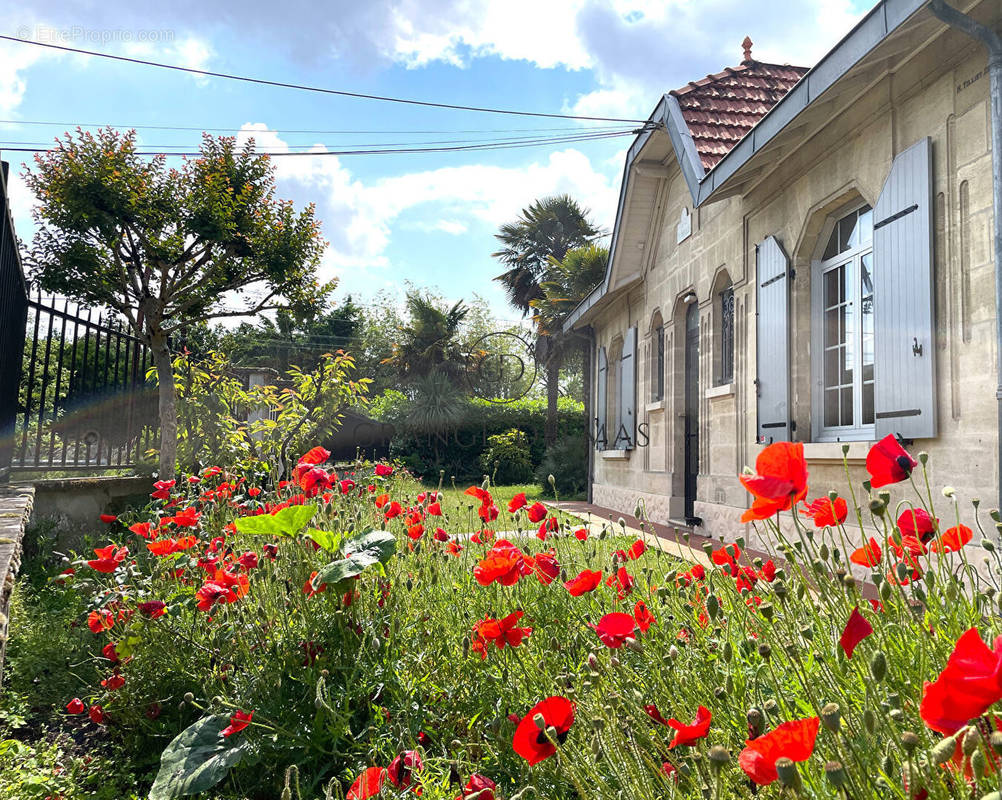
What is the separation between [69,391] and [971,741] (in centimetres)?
716

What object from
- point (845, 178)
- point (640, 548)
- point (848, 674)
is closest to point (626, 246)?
point (845, 178)

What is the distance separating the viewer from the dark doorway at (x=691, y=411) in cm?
890

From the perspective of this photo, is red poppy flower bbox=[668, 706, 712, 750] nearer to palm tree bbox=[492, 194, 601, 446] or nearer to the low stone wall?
the low stone wall

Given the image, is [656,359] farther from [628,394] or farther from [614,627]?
[614,627]

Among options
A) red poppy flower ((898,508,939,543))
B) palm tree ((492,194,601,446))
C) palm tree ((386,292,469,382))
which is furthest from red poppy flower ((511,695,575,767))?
palm tree ((492,194,601,446))

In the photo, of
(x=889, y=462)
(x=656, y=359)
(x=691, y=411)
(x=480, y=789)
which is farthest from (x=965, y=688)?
(x=656, y=359)

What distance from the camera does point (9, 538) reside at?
3.05m

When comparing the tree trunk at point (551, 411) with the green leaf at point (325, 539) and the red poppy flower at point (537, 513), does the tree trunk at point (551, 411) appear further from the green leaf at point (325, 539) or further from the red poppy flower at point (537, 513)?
the green leaf at point (325, 539)

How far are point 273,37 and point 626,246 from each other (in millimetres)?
5682

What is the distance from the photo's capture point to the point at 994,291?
4.02 meters

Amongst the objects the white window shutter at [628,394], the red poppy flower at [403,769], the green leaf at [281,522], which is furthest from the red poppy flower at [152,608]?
the white window shutter at [628,394]

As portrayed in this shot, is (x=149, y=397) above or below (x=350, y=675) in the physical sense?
above

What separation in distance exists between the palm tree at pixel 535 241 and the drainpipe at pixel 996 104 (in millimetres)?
20040

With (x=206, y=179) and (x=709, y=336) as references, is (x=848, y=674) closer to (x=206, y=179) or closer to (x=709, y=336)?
(x=709, y=336)
